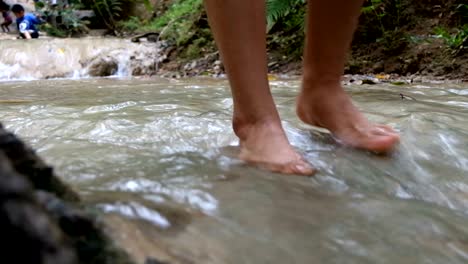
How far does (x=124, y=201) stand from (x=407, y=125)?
119 centimetres

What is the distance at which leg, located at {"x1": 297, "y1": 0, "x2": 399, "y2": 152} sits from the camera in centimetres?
142

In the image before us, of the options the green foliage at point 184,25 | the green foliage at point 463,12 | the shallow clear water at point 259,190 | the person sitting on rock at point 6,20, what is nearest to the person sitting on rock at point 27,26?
the person sitting on rock at point 6,20

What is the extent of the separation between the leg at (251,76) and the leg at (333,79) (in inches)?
10.0

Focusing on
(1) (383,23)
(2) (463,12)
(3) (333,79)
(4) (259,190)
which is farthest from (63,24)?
(4) (259,190)

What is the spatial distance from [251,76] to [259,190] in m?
0.40

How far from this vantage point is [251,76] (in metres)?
1.27

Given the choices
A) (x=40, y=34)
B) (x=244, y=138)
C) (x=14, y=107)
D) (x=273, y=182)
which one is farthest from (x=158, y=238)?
(x=40, y=34)

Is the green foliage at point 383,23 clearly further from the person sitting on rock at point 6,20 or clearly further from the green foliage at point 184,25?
the person sitting on rock at point 6,20

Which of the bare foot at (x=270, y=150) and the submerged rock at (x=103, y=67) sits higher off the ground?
the bare foot at (x=270, y=150)

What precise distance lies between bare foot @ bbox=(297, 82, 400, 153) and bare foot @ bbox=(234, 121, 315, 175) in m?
0.25

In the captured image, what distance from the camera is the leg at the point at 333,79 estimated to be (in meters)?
1.42

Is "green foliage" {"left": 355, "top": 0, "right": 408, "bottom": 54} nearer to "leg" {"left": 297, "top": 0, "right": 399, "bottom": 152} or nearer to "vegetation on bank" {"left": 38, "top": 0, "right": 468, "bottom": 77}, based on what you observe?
"vegetation on bank" {"left": 38, "top": 0, "right": 468, "bottom": 77}

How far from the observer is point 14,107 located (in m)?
2.41

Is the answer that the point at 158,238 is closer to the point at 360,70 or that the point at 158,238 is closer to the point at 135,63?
the point at 360,70
